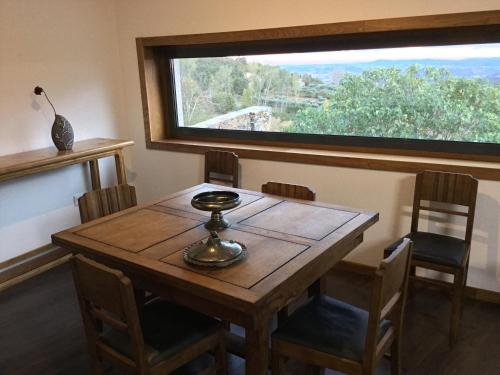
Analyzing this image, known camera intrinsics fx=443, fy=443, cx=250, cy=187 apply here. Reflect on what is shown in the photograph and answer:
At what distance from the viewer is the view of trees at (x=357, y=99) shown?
2748 mm

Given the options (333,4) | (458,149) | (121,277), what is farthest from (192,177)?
(121,277)

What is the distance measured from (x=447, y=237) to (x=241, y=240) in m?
1.36

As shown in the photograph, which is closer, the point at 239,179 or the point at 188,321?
the point at 188,321

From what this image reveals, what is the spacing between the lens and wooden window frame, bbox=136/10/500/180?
262cm

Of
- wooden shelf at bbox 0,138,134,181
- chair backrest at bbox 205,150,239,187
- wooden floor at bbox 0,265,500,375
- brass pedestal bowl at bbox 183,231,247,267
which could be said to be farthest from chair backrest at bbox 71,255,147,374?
chair backrest at bbox 205,150,239,187

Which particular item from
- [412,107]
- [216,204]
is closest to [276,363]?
[216,204]

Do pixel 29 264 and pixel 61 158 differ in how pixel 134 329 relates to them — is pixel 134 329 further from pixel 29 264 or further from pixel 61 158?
pixel 29 264

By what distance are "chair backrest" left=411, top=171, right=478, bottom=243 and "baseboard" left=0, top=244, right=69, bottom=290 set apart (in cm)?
263

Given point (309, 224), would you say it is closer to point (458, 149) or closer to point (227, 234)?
point (227, 234)

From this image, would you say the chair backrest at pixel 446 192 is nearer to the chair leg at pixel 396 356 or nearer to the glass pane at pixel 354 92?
the glass pane at pixel 354 92

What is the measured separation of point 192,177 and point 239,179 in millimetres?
489

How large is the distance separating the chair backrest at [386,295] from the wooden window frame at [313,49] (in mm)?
1298

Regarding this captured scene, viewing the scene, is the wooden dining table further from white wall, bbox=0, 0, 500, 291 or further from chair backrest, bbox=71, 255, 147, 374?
white wall, bbox=0, 0, 500, 291

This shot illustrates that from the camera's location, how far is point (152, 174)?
403 centimetres
